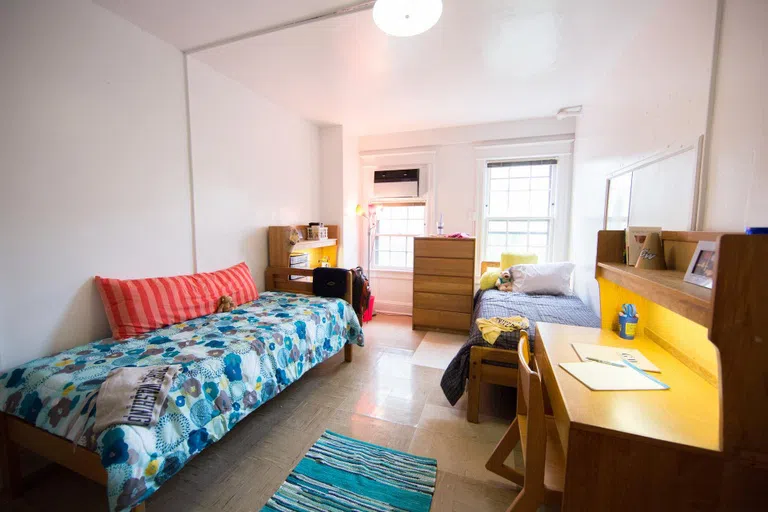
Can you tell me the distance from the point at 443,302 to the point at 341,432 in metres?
2.17

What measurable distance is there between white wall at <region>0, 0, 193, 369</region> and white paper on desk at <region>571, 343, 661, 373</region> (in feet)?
9.21

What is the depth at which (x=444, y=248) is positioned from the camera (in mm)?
3717

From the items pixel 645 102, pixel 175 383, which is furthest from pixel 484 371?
pixel 645 102

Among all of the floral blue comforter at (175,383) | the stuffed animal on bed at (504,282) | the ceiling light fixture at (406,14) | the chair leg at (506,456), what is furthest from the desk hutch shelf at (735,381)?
the stuffed animal on bed at (504,282)

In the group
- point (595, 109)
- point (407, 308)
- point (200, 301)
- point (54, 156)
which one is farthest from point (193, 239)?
point (595, 109)

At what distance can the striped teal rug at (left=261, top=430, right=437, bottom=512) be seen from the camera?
1.43 m

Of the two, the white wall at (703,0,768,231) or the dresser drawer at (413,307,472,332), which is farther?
the dresser drawer at (413,307,472,332)

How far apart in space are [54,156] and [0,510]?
1779 millimetres

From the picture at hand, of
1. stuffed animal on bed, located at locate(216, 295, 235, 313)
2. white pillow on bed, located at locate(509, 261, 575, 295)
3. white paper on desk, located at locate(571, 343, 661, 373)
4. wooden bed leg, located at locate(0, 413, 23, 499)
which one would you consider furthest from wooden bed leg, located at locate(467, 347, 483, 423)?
wooden bed leg, located at locate(0, 413, 23, 499)

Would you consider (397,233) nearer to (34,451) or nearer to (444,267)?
(444,267)

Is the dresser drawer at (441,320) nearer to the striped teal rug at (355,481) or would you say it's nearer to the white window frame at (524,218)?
the white window frame at (524,218)

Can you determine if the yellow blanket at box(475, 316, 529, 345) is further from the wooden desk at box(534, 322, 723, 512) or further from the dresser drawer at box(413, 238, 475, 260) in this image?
the dresser drawer at box(413, 238, 475, 260)

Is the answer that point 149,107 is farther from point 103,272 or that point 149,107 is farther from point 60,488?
point 60,488

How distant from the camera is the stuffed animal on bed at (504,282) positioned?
3.49 m
